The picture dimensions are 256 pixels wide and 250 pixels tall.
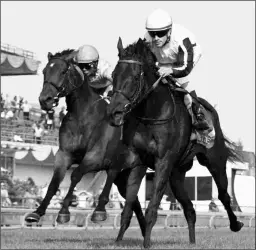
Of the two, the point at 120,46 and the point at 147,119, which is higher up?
the point at 120,46

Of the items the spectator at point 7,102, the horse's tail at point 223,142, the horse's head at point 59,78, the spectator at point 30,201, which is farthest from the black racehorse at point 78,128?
the spectator at point 7,102

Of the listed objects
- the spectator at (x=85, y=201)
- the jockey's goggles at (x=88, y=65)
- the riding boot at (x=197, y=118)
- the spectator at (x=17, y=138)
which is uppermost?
the jockey's goggles at (x=88, y=65)

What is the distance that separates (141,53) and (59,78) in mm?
1961

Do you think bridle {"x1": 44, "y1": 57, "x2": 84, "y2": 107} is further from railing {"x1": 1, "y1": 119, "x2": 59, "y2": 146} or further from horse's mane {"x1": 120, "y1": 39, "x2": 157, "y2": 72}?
railing {"x1": 1, "y1": 119, "x2": 59, "y2": 146}

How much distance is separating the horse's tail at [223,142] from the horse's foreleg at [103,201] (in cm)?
147

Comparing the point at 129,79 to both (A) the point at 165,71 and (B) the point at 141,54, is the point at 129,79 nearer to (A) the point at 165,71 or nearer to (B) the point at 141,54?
(B) the point at 141,54

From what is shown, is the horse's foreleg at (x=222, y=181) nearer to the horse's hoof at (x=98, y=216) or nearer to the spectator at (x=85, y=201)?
the horse's hoof at (x=98, y=216)

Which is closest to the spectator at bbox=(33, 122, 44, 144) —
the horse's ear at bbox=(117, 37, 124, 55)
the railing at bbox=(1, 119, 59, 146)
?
the railing at bbox=(1, 119, 59, 146)

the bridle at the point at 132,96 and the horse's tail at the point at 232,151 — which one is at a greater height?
the bridle at the point at 132,96

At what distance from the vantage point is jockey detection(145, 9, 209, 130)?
30.0ft

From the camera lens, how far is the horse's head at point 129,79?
8297 mm

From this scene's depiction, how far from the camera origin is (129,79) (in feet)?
27.6

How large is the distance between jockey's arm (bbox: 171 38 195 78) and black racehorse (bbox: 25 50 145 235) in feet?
5.03

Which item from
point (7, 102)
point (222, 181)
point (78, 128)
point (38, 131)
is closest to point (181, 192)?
point (222, 181)
